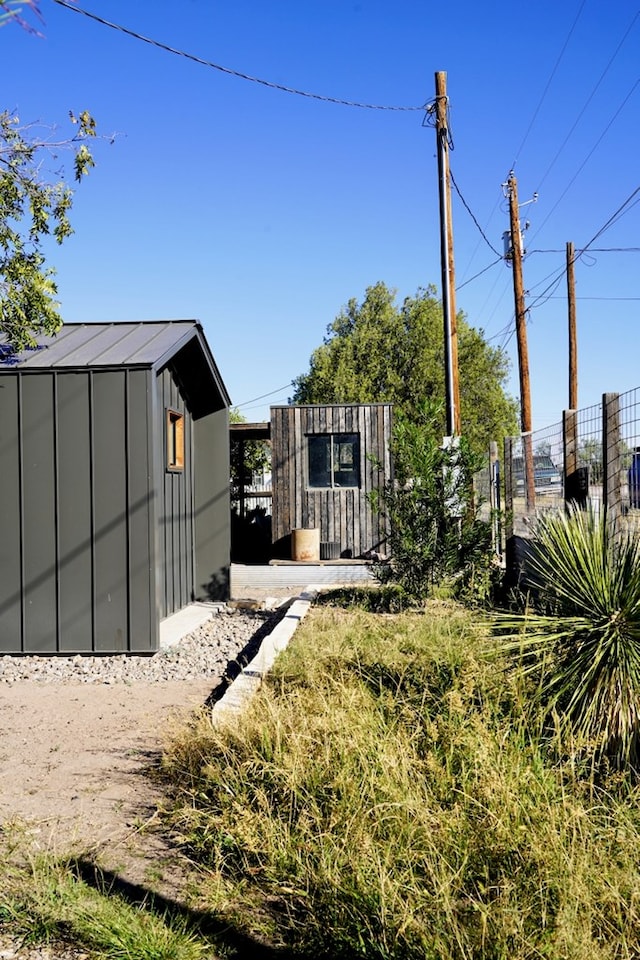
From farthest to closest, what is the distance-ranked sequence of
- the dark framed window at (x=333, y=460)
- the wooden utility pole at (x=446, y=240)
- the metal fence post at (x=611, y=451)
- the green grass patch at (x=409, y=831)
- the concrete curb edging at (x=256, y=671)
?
the dark framed window at (x=333, y=460)
the wooden utility pole at (x=446, y=240)
the metal fence post at (x=611, y=451)
the concrete curb edging at (x=256, y=671)
the green grass patch at (x=409, y=831)

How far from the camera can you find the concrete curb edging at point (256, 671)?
15.7ft

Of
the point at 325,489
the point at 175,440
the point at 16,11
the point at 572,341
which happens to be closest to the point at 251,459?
the point at 325,489

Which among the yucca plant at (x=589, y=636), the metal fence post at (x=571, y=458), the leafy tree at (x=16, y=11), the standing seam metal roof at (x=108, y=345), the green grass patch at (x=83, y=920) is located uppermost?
the standing seam metal roof at (x=108, y=345)

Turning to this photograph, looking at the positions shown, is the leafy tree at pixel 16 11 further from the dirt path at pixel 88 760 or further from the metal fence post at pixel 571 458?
the metal fence post at pixel 571 458

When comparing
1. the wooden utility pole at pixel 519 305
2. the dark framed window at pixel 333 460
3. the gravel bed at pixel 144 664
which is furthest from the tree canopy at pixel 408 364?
the gravel bed at pixel 144 664

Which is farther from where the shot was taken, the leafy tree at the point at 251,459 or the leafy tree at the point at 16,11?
the leafy tree at the point at 251,459

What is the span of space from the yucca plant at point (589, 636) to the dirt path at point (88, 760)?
1885mm

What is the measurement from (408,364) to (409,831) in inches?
1305

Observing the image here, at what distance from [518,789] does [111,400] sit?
572 cm

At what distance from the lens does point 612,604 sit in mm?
3902

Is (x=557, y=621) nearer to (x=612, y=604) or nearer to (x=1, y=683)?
(x=612, y=604)

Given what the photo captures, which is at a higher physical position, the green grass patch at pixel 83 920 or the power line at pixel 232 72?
the power line at pixel 232 72

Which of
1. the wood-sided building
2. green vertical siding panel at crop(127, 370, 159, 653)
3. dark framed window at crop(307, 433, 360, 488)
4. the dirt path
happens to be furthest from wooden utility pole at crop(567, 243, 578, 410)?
the dirt path

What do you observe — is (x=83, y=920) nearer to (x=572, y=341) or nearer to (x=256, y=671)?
(x=256, y=671)
